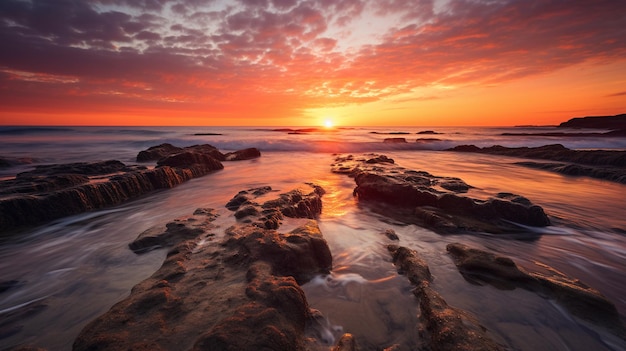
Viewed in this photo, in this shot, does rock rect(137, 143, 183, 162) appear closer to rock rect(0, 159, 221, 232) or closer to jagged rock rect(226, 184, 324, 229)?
rock rect(0, 159, 221, 232)

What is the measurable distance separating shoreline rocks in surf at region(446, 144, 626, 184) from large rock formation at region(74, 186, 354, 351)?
1350cm

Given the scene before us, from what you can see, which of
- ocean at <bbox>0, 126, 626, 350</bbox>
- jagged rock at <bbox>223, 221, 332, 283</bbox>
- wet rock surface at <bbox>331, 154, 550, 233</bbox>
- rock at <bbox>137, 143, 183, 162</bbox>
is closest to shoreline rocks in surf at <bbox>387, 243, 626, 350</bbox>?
ocean at <bbox>0, 126, 626, 350</bbox>

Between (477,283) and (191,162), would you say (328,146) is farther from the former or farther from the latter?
(477,283)

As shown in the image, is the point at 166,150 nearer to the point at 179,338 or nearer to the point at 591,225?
the point at 179,338

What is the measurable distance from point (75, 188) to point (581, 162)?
21329 millimetres

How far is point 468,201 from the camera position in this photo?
5.62 metres

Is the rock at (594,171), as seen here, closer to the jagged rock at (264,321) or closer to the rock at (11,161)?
the jagged rock at (264,321)

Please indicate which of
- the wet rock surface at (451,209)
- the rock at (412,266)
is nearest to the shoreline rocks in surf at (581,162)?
the wet rock surface at (451,209)

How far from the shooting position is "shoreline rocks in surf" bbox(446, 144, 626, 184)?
406 inches

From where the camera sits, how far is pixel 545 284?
9.91 feet

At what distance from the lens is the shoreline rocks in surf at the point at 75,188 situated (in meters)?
5.07

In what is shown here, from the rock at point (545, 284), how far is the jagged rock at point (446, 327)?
32.5 inches

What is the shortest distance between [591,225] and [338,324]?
6659 mm

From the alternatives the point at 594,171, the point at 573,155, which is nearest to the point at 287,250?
the point at 594,171
